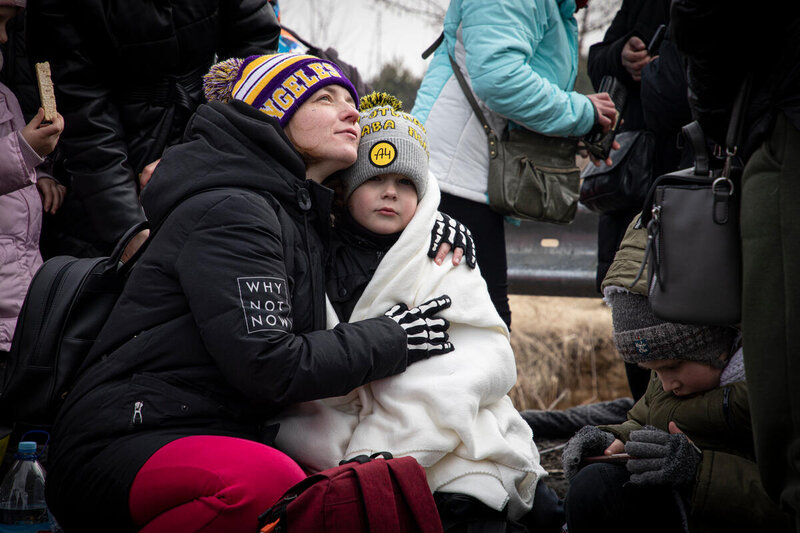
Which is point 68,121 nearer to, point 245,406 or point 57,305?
point 57,305

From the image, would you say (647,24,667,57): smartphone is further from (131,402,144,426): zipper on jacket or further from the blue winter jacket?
(131,402,144,426): zipper on jacket

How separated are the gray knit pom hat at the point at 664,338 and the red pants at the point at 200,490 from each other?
1011mm

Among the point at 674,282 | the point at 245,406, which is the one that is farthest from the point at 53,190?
the point at 674,282

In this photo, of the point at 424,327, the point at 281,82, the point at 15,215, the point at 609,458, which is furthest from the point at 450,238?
the point at 15,215

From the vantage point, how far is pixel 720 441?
2.05 metres

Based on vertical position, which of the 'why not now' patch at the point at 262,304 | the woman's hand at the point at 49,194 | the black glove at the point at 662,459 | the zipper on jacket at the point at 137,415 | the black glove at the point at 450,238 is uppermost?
the woman's hand at the point at 49,194

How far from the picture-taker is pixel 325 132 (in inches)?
90.9

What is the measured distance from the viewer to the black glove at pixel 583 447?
87.6 inches

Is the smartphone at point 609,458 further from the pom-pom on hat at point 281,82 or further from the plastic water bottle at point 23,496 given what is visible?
the plastic water bottle at point 23,496

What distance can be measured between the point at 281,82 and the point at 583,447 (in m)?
1.36

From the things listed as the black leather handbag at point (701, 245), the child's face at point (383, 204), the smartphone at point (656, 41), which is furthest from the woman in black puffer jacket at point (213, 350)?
the smartphone at point (656, 41)

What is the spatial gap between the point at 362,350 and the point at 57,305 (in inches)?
34.8

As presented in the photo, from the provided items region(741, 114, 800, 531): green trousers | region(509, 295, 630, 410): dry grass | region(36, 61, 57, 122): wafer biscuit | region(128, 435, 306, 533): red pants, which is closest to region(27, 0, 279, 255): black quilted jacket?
region(36, 61, 57, 122): wafer biscuit

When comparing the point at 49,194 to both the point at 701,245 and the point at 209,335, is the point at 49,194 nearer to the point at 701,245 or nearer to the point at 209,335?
the point at 209,335
